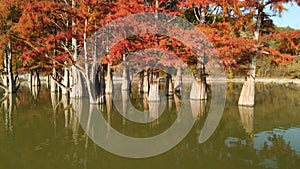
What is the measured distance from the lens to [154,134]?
11.4m

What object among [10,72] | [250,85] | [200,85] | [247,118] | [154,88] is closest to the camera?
[247,118]

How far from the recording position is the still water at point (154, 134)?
790 centimetres

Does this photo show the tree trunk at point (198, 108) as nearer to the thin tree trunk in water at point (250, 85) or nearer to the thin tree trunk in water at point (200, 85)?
the thin tree trunk in water at point (200, 85)

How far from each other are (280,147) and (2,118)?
12079mm

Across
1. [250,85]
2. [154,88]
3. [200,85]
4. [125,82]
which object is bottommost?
[154,88]

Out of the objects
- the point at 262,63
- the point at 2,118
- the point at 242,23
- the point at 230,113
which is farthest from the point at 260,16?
the point at 262,63

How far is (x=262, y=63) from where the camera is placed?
47594 mm

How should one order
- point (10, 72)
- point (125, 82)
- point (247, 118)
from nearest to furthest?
point (247, 118) → point (10, 72) → point (125, 82)

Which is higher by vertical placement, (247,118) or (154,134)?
(247,118)

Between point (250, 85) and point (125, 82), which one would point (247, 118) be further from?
point (125, 82)

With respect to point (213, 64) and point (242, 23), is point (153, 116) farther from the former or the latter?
point (242, 23)

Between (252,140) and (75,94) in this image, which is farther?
(75,94)

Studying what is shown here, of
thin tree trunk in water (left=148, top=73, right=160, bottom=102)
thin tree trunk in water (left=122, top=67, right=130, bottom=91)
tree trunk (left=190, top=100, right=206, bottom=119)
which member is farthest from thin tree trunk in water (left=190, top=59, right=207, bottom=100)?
thin tree trunk in water (left=122, top=67, right=130, bottom=91)

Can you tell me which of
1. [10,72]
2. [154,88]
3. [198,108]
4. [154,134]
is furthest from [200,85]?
[10,72]
